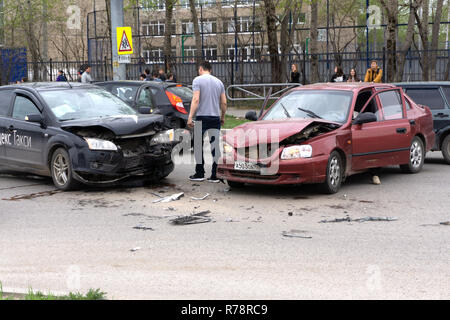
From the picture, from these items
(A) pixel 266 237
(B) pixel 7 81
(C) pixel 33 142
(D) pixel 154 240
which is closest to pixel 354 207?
(A) pixel 266 237

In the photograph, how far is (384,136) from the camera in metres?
10.5

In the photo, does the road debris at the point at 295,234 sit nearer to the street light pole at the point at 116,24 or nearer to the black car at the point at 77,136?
the black car at the point at 77,136

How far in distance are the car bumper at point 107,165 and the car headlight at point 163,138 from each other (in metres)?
0.22

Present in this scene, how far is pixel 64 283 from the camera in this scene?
5.38 metres

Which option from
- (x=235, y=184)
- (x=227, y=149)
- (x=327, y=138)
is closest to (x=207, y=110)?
(x=227, y=149)

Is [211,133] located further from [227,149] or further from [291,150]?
[291,150]

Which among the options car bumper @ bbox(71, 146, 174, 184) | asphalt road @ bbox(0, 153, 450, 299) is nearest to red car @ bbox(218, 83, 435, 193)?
asphalt road @ bbox(0, 153, 450, 299)

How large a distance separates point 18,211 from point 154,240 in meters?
2.60

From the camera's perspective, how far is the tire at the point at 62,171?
9742 millimetres

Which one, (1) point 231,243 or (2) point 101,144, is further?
(2) point 101,144

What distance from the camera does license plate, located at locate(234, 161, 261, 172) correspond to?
30.0 ft

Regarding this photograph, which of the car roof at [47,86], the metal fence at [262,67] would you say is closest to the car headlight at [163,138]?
the car roof at [47,86]

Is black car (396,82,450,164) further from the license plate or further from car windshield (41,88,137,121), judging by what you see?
car windshield (41,88,137,121)

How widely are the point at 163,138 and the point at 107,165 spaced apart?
1.17 m
